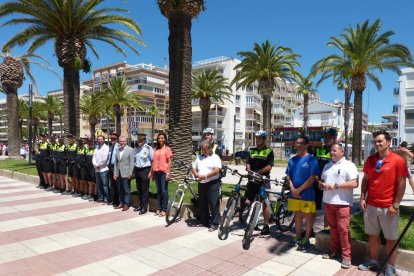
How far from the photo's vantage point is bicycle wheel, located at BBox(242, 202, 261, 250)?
5629mm

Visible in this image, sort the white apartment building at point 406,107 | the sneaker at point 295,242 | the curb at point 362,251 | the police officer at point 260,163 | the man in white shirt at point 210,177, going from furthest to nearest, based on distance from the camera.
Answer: the white apartment building at point 406,107 < the man in white shirt at point 210,177 < the police officer at point 260,163 < the sneaker at point 295,242 < the curb at point 362,251

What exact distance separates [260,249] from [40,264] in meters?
3.46

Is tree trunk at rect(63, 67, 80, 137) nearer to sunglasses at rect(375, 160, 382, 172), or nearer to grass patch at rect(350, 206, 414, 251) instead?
grass patch at rect(350, 206, 414, 251)

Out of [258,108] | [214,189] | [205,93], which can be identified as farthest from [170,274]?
[258,108]

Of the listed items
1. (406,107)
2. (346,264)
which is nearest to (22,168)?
(346,264)

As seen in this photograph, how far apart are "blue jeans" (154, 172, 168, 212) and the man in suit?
916mm

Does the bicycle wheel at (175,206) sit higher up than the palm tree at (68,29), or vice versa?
the palm tree at (68,29)

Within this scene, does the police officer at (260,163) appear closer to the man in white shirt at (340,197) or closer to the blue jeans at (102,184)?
the man in white shirt at (340,197)

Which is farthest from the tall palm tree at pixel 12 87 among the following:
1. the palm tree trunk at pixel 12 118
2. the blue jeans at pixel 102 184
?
the blue jeans at pixel 102 184

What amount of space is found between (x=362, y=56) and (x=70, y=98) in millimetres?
21551

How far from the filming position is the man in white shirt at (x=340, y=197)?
4922 mm

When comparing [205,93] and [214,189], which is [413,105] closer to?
[205,93]

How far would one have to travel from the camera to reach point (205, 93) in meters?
40.5

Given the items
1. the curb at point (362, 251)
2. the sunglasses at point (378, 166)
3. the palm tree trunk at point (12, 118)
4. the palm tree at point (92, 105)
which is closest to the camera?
the sunglasses at point (378, 166)
